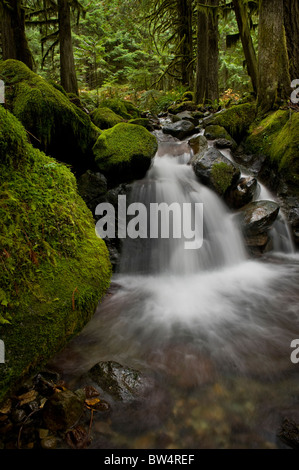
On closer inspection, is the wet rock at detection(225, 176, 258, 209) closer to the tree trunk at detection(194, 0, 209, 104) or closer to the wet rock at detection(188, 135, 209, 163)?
the wet rock at detection(188, 135, 209, 163)

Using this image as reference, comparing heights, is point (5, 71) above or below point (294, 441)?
above

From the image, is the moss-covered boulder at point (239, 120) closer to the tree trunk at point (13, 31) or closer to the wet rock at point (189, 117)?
the wet rock at point (189, 117)

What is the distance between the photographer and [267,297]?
426 cm

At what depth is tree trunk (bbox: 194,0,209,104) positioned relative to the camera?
11328mm

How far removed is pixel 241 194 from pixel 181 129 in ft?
14.0

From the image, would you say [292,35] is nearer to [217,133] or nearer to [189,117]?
[217,133]

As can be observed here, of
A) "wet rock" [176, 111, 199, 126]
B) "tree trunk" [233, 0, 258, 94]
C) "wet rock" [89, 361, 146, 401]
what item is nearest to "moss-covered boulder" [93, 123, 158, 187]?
"wet rock" [89, 361, 146, 401]

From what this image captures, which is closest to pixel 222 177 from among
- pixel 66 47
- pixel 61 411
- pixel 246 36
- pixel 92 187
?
pixel 92 187

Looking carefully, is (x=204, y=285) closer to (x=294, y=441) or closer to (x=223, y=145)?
(x=294, y=441)

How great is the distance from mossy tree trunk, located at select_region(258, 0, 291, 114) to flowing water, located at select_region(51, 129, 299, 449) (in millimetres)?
4150
